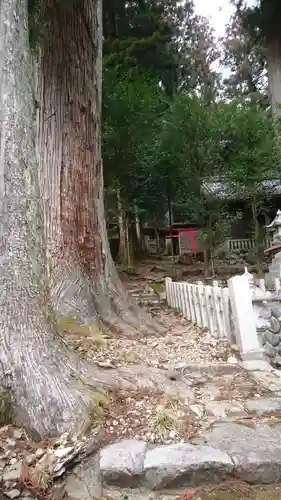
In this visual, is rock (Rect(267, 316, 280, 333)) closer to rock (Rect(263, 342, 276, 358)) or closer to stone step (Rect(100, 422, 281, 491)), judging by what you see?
rock (Rect(263, 342, 276, 358))

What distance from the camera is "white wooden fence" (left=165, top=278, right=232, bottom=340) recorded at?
13.0ft

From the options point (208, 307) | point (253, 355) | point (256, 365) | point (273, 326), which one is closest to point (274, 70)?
point (208, 307)

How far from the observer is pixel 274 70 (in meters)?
18.6

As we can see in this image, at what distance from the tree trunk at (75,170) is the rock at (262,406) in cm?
195

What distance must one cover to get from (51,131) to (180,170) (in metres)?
8.12

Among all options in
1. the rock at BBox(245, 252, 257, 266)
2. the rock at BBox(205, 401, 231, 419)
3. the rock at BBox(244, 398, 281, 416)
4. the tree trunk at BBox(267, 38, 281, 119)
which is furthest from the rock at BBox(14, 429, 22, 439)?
the tree trunk at BBox(267, 38, 281, 119)

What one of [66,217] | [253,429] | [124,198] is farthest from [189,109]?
[253,429]

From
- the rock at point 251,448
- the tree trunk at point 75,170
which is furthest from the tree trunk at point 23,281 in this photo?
the tree trunk at point 75,170

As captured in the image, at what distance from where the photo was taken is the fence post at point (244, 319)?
3.55 meters

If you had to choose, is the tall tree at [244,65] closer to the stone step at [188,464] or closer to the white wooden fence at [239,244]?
the white wooden fence at [239,244]

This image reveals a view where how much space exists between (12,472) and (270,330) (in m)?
2.76

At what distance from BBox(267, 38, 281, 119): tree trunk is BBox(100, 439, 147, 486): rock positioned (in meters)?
18.8

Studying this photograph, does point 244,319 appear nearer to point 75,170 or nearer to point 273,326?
point 273,326

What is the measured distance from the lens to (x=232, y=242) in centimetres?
1656
